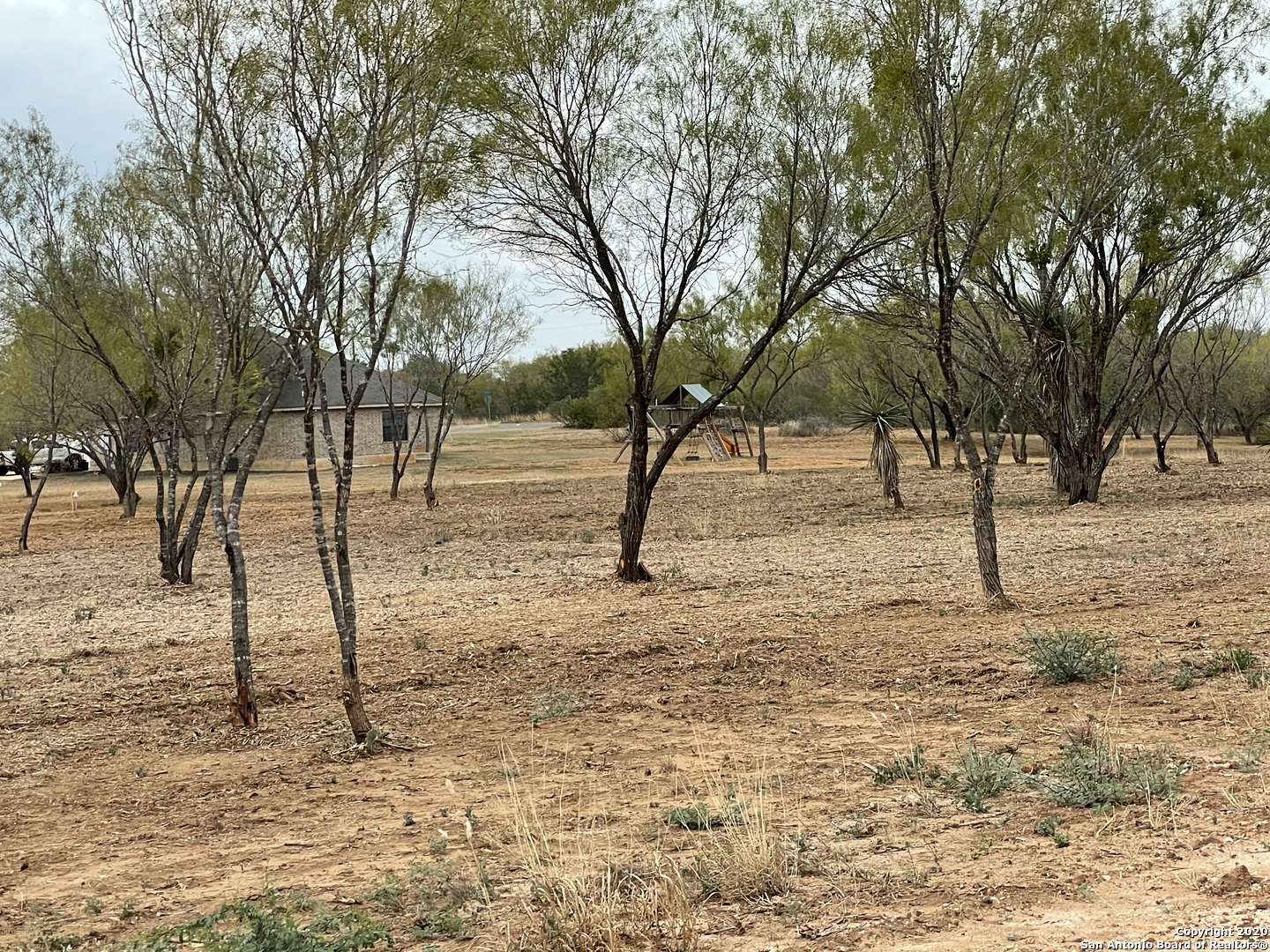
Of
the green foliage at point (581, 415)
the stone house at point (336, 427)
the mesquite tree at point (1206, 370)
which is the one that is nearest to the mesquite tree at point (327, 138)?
the mesquite tree at point (1206, 370)

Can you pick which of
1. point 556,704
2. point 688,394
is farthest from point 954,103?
point 688,394

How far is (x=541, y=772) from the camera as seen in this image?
6.16 meters

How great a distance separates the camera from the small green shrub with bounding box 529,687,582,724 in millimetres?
7477

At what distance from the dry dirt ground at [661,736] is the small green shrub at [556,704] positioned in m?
0.04

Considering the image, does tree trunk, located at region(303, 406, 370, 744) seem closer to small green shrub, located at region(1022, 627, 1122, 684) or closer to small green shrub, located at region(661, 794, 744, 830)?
small green shrub, located at region(661, 794, 744, 830)

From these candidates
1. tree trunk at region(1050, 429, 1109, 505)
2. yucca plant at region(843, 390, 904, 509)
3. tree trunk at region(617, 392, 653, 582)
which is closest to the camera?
tree trunk at region(617, 392, 653, 582)

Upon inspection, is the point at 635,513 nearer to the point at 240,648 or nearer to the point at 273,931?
the point at 240,648

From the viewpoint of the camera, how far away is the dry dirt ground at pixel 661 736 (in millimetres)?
4047

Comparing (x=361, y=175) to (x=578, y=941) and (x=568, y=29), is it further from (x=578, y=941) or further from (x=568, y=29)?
(x=568, y=29)

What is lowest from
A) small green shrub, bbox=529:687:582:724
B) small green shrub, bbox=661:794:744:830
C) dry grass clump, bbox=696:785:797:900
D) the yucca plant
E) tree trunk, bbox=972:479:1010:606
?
small green shrub, bbox=529:687:582:724

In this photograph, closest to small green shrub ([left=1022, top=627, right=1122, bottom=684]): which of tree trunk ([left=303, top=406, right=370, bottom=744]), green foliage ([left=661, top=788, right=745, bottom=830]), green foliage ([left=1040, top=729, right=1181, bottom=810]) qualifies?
green foliage ([left=1040, top=729, right=1181, bottom=810])

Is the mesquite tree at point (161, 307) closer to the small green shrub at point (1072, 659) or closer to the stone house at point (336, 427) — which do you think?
the small green shrub at point (1072, 659)

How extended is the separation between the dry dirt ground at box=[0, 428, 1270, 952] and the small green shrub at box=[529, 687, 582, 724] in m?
0.04

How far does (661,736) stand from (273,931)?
330 centimetres
